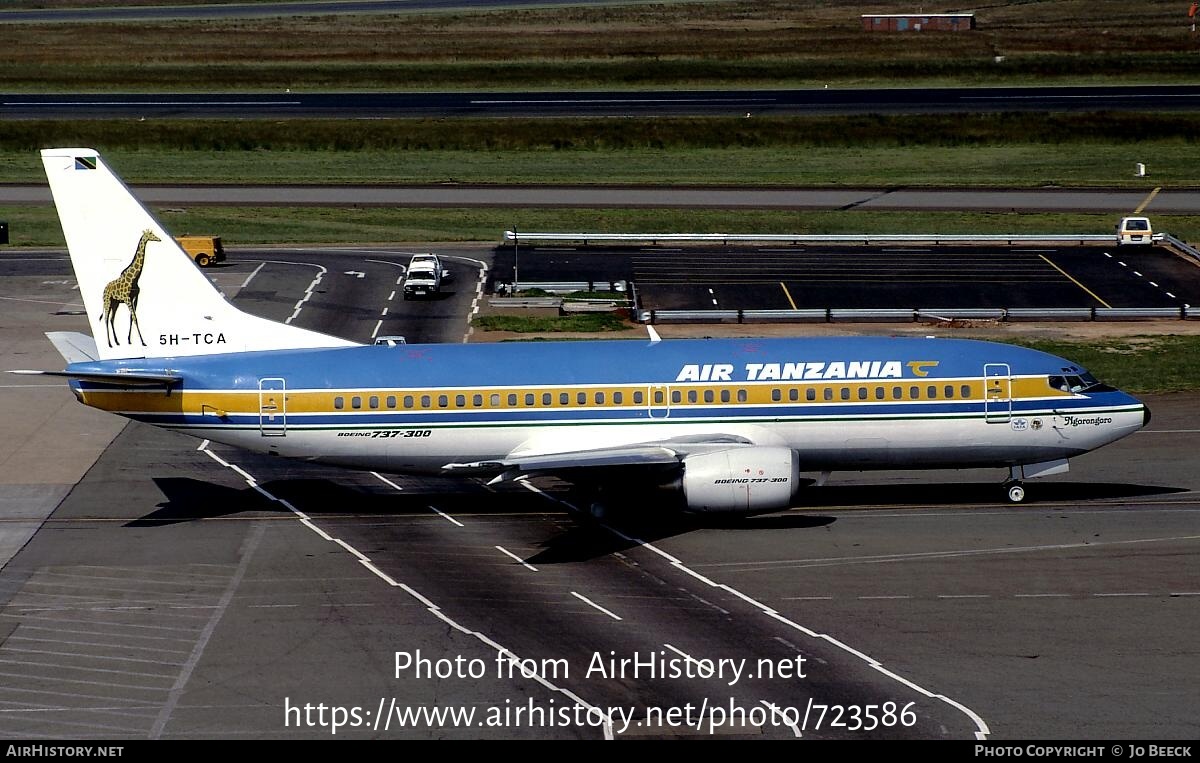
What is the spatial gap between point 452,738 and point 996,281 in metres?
62.7

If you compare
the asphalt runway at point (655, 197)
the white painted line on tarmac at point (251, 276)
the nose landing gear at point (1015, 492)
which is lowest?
the nose landing gear at point (1015, 492)

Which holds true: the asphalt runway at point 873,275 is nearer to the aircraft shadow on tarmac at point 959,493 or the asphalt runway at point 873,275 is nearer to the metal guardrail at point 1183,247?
the metal guardrail at point 1183,247

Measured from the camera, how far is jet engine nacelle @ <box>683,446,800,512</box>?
40.7m

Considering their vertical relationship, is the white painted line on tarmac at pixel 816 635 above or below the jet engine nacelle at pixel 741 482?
below

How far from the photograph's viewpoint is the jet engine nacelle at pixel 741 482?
40688 mm

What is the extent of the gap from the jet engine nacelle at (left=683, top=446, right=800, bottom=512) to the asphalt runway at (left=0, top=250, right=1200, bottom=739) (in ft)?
4.77

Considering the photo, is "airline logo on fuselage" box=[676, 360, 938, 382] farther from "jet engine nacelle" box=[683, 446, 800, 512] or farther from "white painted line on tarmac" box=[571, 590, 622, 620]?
"white painted line on tarmac" box=[571, 590, 622, 620]

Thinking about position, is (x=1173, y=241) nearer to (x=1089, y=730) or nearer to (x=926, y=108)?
(x=926, y=108)

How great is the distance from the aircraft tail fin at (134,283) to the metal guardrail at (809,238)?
5081 cm

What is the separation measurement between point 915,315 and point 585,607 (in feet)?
140

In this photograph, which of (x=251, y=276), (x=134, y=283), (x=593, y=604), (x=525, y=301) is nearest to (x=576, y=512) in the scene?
(x=593, y=604)

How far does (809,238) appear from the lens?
3780 inches

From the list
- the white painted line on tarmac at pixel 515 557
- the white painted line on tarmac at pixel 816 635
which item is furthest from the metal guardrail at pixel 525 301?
the white painted line on tarmac at pixel 515 557
